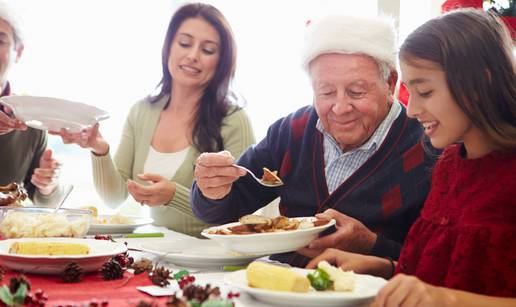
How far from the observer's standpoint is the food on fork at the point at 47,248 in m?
1.36

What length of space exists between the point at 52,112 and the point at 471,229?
1240 mm

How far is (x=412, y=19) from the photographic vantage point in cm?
337

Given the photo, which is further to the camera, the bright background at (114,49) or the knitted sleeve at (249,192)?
the bright background at (114,49)

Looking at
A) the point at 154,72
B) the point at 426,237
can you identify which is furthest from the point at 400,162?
the point at 154,72

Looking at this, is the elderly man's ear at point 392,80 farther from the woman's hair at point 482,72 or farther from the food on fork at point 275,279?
the food on fork at point 275,279

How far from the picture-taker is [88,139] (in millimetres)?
2436

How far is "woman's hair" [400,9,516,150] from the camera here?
4.13 ft

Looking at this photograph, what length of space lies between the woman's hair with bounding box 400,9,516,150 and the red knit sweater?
0.24 ft

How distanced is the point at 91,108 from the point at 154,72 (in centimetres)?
172

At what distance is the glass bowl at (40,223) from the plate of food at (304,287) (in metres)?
0.65

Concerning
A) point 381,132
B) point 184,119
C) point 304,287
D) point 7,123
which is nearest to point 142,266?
point 304,287

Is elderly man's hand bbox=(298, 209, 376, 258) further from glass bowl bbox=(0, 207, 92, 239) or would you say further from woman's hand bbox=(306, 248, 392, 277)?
glass bowl bbox=(0, 207, 92, 239)

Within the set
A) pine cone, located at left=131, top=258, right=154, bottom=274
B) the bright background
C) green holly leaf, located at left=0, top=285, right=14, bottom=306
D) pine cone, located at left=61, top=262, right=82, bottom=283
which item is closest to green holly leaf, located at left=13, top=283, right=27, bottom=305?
green holly leaf, located at left=0, top=285, right=14, bottom=306

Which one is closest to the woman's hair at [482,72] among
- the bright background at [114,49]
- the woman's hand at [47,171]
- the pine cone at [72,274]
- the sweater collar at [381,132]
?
the sweater collar at [381,132]
